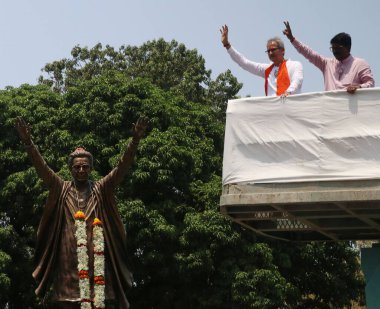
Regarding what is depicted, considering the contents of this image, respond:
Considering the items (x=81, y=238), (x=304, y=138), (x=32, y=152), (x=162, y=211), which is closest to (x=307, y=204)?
(x=304, y=138)

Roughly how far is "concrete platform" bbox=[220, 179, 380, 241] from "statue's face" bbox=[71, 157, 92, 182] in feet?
6.00

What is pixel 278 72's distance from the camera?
11.7m

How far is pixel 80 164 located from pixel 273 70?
9.65ft

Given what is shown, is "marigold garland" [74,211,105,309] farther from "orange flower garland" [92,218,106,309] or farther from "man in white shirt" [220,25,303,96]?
"man in white shirt" [220,25,303,96]

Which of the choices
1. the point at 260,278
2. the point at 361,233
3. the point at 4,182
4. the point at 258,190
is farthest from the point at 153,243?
the point at 258,190

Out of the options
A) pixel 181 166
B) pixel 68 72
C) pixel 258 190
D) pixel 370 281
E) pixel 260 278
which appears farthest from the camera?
pixel 68 72

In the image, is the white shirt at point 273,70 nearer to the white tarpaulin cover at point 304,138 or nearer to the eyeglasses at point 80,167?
the white tarpaulin cover at point 304,138

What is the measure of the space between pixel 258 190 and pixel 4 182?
68.8ft

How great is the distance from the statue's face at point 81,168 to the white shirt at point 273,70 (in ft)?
8.91

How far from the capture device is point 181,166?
99.1 feet

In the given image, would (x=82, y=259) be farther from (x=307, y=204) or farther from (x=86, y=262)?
(x=307, y=204)

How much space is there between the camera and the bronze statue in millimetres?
9570

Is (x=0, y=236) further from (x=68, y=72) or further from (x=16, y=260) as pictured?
(x=68, y=72)

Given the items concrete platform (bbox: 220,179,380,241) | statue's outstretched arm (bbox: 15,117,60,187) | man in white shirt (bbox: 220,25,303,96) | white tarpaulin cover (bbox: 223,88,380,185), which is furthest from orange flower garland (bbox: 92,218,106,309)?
man in white shirt (bbox: 220,25,303,96)
